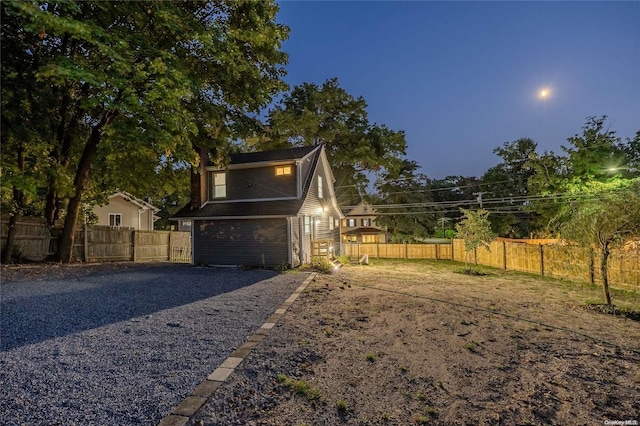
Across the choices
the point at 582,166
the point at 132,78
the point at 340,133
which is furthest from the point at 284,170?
the point at 582,166

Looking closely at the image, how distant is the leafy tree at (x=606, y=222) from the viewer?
22.8ft

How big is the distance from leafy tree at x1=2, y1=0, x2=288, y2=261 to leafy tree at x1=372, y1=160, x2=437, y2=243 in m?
16.9

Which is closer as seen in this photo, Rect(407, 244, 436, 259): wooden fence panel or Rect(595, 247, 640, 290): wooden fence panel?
Rect(595, 247, 640, 290): wooden fence panel

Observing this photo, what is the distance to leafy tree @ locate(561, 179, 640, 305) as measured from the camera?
6961mm

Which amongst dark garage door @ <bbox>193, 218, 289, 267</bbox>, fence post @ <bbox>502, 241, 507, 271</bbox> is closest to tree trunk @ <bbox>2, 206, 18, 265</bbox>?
dark garage door @ <bbox>193, 218, 289, 267</bbox>

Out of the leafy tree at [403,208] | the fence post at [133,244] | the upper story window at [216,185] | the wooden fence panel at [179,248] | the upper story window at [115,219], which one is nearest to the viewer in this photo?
the upper story window at [216,185]

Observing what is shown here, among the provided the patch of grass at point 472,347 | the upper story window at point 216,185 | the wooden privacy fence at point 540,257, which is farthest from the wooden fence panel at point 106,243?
the patch of grass at point 472,347

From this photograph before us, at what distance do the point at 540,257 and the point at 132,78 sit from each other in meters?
17.1

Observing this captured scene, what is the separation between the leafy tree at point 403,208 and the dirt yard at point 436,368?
21489 millimetres

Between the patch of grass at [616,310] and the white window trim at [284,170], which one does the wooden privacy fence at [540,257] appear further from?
the white window trim at [284,170]

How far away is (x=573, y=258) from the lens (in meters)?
8.20

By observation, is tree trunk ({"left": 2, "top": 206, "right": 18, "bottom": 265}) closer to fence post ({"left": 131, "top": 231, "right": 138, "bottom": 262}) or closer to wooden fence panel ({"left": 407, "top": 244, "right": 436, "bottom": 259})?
fence post ({"left": 131, "top": 231, "right": 138, "bottom": 262})

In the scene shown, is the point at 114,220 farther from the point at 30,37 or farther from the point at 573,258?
the point at 573,258

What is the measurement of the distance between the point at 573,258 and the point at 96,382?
407 inches
